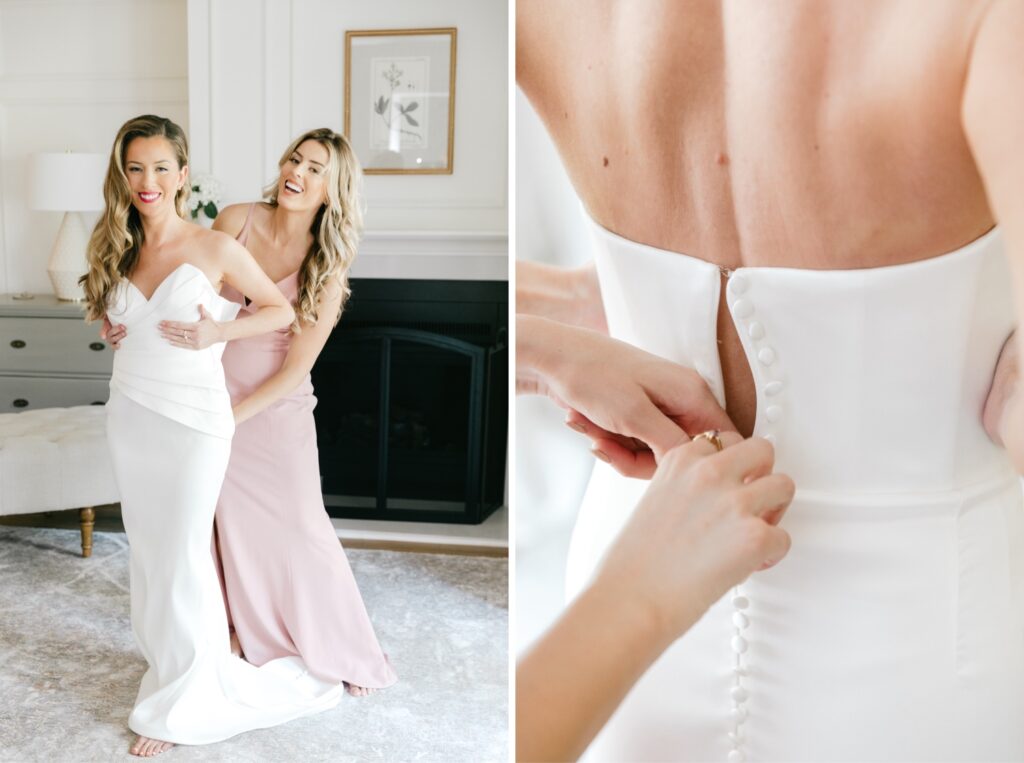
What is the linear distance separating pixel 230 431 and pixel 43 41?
2.83m

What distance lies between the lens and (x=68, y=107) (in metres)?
4.22

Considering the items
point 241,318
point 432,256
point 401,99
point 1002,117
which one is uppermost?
point 401,99

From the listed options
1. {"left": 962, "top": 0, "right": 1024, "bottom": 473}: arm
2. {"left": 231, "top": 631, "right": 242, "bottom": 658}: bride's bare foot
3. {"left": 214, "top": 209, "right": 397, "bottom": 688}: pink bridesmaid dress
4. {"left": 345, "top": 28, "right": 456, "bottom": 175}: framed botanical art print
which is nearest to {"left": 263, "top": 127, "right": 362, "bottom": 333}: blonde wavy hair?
{"left": 214, "top": 209, "right": 397, "bottom": 688}: pink bridesmaid dress

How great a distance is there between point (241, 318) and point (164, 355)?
0.69ft

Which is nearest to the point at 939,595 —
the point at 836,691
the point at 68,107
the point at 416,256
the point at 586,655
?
the point at 836,691

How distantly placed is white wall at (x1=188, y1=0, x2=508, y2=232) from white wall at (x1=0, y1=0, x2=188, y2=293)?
12.4 inches

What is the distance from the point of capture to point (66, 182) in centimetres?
373

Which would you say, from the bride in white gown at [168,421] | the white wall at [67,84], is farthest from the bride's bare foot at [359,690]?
the white wall at [67,84]

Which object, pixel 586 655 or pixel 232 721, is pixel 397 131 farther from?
pixel 586 655

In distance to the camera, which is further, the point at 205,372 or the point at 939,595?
the point at 205,372

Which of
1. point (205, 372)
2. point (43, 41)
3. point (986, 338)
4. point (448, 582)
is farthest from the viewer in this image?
point (43, 41)

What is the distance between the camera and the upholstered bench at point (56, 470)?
122 inches

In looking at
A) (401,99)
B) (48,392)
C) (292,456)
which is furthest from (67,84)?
(292,456)

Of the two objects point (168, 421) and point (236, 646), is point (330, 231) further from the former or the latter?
point (236, 646)
